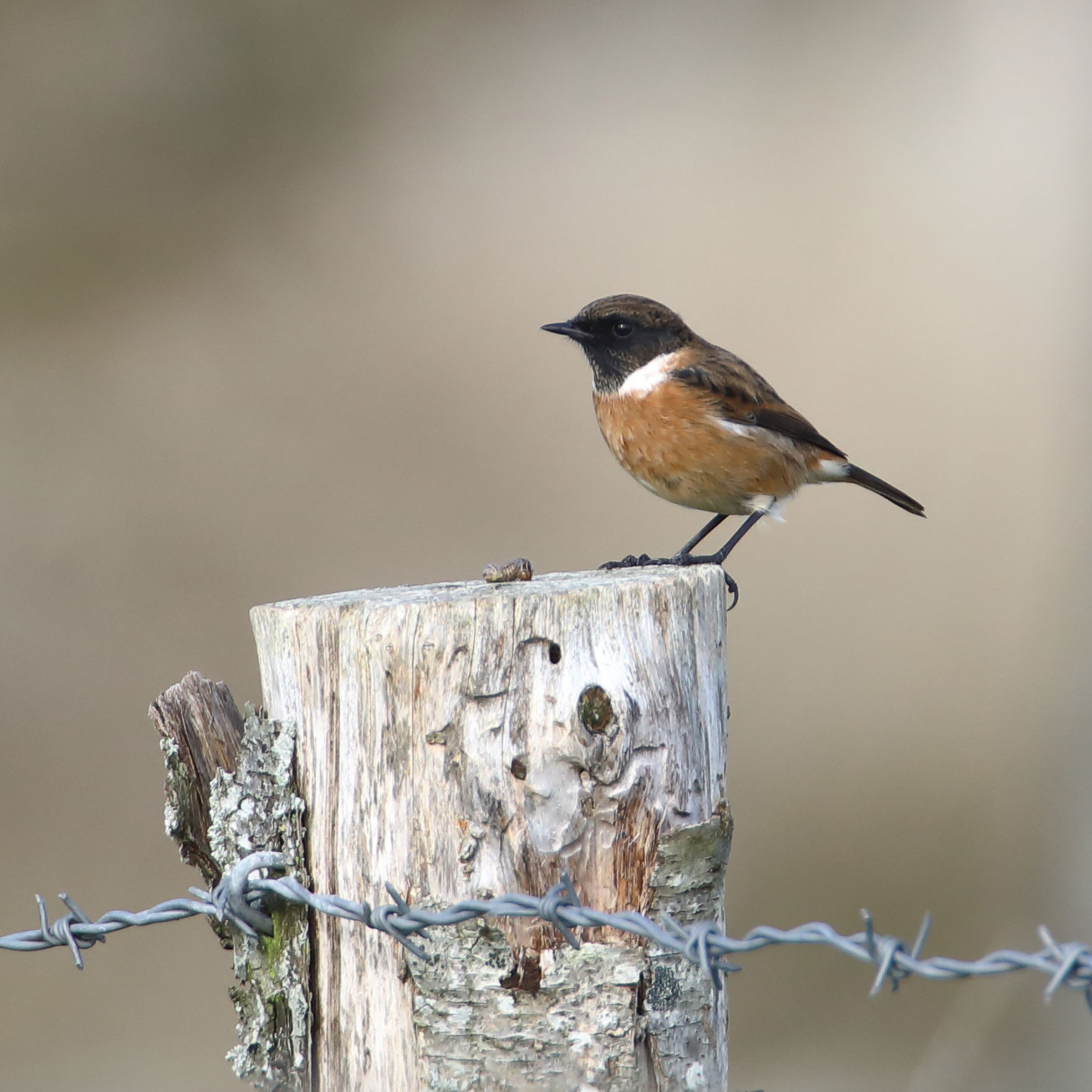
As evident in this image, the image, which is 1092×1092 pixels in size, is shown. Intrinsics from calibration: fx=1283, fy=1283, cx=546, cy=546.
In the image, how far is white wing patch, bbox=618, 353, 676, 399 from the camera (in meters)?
4.53

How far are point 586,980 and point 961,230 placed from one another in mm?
6196

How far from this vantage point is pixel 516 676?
2324 mm

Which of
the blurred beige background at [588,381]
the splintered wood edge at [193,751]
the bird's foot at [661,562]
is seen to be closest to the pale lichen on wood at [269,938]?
the splintered wood edge at [193,751]

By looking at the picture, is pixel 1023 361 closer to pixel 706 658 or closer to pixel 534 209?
pixel 534 209

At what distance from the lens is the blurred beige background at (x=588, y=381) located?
7.30 meters

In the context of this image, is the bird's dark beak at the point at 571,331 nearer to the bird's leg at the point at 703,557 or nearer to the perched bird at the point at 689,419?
the perched bird at the point at 689,419

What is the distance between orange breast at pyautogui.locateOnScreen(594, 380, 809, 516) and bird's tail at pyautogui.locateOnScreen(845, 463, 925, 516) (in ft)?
1.84

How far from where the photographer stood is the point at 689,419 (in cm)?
441

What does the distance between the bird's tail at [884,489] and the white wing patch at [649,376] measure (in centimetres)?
93

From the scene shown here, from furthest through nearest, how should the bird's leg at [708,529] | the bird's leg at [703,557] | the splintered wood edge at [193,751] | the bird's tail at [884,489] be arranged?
the bird's tail at [884,489] < the bird's leg at [708,529] < the bird's leg at [703,557] < the splintered wood edge at [193,751]

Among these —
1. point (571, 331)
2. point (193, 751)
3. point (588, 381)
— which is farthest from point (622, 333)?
point (588, 381)

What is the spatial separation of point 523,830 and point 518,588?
0.54 m

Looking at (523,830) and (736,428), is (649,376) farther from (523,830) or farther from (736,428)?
(523,830)

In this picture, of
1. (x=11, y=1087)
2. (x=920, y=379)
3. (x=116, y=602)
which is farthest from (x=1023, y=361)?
(x=11, y=1087)
